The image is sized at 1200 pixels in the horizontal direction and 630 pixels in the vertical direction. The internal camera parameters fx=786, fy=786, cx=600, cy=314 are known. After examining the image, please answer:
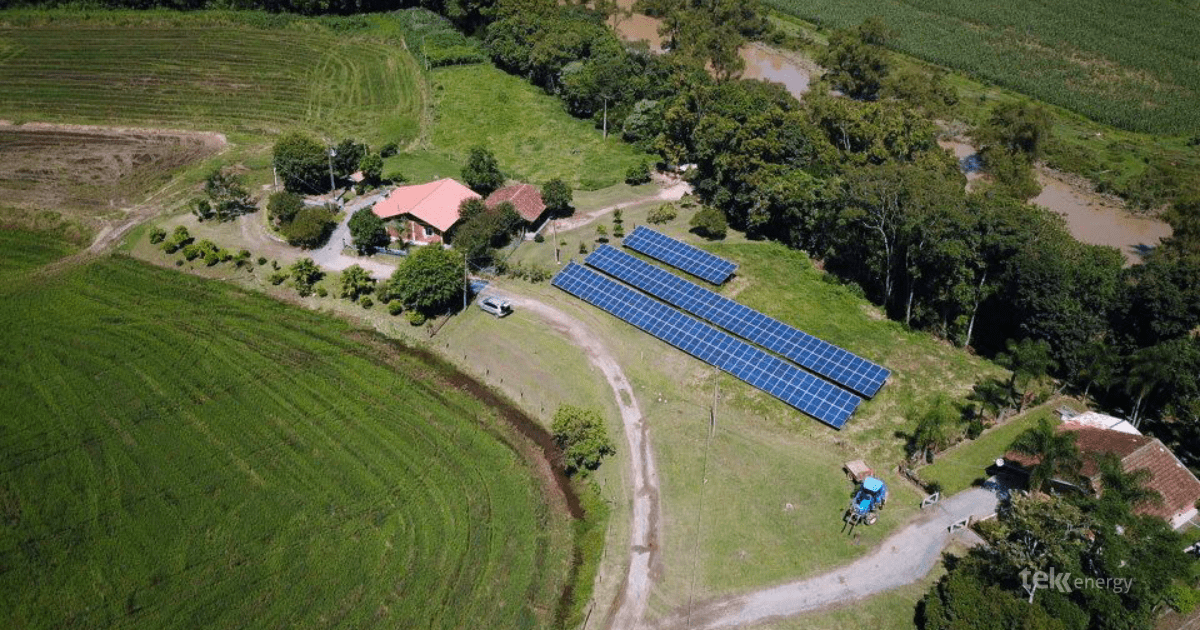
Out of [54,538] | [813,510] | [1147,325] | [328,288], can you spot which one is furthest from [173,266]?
[1147,325]

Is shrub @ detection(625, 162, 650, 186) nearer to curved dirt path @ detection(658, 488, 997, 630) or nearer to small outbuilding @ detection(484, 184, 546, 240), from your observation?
small outbuilding @ detection(484, 184, 546, 240)

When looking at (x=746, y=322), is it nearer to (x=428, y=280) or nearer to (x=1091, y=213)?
(x=428, y=280)

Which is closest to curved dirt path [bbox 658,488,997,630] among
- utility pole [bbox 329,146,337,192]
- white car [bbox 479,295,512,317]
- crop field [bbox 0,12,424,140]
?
white car [bbox 479,295,512,317]

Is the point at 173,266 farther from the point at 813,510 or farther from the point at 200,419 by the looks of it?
the point at 813,510

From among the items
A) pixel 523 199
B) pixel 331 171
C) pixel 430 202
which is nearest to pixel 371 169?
pixel 331 171

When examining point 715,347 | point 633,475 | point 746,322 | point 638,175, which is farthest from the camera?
point 638,175

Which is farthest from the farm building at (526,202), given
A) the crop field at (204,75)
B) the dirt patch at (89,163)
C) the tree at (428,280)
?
the dirt patch at (89,163)

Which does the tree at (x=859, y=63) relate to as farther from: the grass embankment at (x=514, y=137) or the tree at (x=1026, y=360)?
the tree at (x=1026, y=360)
